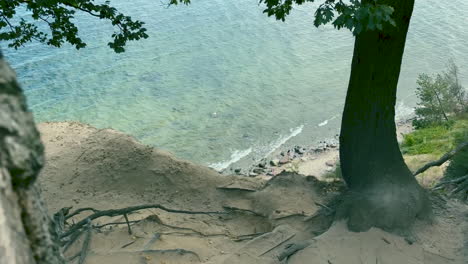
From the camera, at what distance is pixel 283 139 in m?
17.8

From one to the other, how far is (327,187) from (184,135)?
Result: 9.87 m

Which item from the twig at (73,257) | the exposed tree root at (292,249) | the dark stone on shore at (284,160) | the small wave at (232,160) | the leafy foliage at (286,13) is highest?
the leafy foliage at (286,13)

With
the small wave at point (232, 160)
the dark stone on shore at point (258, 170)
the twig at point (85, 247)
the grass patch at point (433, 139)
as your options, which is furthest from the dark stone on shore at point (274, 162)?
the twig at point (85, 247)

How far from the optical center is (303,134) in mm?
18000

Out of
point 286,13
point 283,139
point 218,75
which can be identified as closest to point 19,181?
point 286,13

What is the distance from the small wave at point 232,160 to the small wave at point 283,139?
691 mm

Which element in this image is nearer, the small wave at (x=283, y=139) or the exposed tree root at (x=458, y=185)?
the exposed tree root at (x=458, y=185)

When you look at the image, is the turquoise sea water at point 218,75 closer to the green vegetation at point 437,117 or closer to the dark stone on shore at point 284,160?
the dark stone on shore at point 284,160

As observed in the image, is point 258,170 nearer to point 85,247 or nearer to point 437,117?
point 437,117

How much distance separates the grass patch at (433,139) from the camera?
1304 cm

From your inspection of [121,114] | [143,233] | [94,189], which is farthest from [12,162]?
[121,114]

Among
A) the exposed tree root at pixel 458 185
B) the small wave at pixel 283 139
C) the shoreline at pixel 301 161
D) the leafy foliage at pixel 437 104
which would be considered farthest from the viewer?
the small wave at pixel 283 139

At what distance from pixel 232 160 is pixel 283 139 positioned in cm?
218

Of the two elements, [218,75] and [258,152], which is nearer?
Result: [258,152]
